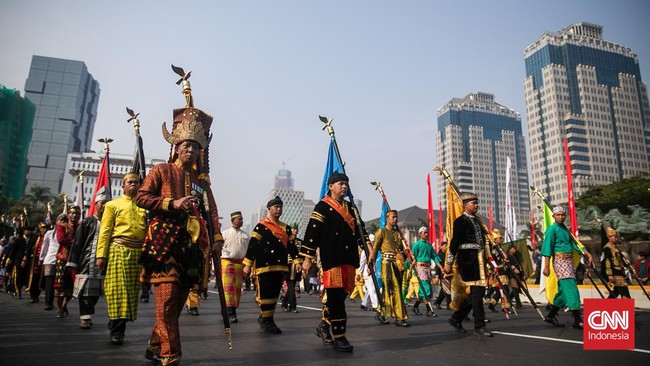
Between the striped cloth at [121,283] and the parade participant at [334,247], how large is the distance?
2095mm

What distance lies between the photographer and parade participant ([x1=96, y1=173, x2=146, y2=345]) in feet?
17.1

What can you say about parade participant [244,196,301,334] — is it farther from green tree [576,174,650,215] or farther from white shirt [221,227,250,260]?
green tree [576,174,650,215]

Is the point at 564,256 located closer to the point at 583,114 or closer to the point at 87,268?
the point at 87,268

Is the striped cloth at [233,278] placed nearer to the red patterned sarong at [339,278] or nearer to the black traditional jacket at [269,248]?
the black traditional jacket at [269,248]

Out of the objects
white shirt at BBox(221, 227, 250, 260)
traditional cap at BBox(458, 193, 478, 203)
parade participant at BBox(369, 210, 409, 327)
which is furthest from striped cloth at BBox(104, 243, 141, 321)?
traditional cap at BBox(458, 193, 478, 203)

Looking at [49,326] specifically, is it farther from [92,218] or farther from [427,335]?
[427,335]

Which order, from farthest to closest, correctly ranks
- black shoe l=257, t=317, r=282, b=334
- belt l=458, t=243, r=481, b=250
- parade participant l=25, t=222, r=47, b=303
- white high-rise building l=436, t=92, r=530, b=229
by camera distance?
1. white high-rise building l=436, t=92, r=530, b=229
2. parade participant l=25, t=222, r=47, b=303
3. belt l=458, t=243, r=481, b=250
4. black shoe l=257, t=317, r=282, b=334

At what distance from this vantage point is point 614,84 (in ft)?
456

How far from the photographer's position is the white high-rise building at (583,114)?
5039 inches

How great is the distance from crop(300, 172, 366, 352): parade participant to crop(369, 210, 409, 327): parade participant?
85.5 inches

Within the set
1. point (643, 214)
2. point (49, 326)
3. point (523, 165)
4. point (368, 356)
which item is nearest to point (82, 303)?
point (49, 326)

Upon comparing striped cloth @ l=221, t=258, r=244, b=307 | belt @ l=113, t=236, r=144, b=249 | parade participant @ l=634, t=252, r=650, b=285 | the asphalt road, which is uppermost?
parade participant @ l=634, t=252, r=650, b=285

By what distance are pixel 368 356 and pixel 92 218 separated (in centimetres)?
514

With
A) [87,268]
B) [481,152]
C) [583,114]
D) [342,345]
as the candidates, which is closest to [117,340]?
[87,268]
